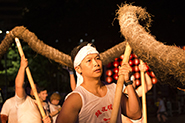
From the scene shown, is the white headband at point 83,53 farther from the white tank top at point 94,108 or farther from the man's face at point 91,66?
the white tank top at point 94,108

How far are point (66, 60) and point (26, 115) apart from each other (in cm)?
131

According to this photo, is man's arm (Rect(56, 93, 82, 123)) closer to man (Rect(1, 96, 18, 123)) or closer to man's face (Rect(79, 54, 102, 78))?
man's face (Rect(79, 54, 102, 78))

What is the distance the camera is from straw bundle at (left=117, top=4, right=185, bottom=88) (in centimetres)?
247

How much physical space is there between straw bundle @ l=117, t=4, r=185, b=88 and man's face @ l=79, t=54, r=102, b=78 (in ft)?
1.19

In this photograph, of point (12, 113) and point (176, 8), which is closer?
point (12, 113)

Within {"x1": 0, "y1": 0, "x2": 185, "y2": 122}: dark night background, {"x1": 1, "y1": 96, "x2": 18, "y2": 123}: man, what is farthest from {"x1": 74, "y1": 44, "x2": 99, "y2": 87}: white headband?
{"x1": 0, "y1": 0, "x2": 185, "y2": 122}: dark night background

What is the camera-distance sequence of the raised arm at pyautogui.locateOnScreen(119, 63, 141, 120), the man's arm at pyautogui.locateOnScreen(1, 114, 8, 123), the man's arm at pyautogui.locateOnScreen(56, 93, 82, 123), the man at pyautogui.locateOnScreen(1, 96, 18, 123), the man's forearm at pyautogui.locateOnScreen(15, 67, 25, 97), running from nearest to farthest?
the man's arm at pyautogui.locateOnScreen(56, 93, 82, 123) < the raised arm at pyautogui.locateOnScreen(119, 63, 141, 120) < the man's forearm at pyautogui.locateOnScreen(15, 67, 25, 97) < the man at pyautogui.locateOnScreen(1, 96, 18, 123) < the man's arm at pyautogui.locateOnScreen(1, 114, 8, 123)

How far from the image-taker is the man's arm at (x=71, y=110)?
264cm

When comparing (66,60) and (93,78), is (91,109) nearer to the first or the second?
(93,78)

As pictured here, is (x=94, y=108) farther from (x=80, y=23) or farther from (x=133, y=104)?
(x=80, y=23)

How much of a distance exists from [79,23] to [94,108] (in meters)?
16.2

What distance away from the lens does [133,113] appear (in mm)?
2926

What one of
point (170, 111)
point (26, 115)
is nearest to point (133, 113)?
point (26, 115)

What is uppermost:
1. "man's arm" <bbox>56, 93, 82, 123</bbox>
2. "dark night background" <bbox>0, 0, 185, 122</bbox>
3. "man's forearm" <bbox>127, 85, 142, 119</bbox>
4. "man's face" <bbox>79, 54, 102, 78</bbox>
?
"dark night background" <bbox>0, 0, 185, 122</bbox>
